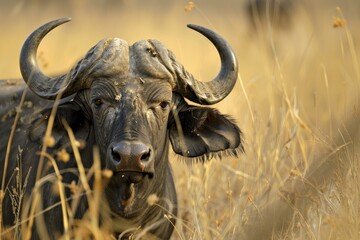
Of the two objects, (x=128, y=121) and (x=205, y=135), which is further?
(x=205, y=135)

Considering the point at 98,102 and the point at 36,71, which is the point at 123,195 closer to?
the point at 98,102

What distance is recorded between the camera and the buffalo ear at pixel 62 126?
5.55 metres

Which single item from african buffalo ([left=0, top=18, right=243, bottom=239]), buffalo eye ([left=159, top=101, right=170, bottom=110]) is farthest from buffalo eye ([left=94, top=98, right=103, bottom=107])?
buffalo eye ([left=159, top=101, right=170, bottom=110])

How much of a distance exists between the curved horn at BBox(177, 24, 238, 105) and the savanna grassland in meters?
0.28

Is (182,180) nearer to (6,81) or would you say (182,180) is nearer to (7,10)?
(6,81)

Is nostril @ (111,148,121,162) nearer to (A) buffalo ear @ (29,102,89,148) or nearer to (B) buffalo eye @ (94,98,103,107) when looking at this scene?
(B) buffalo eye @ (94,98,103,107)

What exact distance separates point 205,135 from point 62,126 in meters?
0.86

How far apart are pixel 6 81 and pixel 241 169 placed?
6.41ft

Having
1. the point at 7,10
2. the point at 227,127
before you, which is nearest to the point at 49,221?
the point at 227,127

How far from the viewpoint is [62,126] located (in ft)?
18.5

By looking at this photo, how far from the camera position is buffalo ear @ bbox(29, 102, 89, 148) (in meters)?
5.55

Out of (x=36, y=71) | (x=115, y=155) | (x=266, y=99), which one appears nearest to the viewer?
(x=115, y=155)

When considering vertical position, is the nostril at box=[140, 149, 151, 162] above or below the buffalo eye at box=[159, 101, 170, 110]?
below

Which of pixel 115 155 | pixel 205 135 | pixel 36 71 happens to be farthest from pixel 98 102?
pixel 205 135
